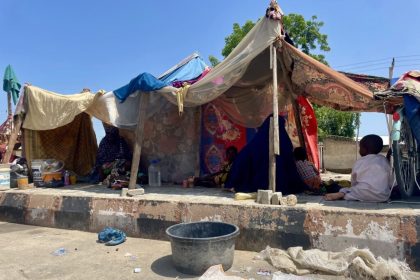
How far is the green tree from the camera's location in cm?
1683

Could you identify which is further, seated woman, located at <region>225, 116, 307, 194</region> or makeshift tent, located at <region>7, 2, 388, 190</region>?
seated woman, located at <region>225, 116, 307, 194</region>

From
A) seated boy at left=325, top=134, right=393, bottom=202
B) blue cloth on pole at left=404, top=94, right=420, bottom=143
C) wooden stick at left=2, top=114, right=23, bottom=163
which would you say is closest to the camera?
blue cloth on pole at left=404, top=94, right=420, bottom=143

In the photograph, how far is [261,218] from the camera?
432cm

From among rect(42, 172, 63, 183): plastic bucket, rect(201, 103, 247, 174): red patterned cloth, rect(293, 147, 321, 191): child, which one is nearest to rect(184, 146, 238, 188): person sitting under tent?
rect(201, 103, 247, 174): red patterned cloth

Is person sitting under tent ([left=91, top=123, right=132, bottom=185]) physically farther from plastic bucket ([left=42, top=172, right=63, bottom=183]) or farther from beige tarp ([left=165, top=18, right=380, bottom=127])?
beige tarp ([left=165, top=18, right=380, bottom=127])

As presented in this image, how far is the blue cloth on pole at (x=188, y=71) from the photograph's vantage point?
718cm

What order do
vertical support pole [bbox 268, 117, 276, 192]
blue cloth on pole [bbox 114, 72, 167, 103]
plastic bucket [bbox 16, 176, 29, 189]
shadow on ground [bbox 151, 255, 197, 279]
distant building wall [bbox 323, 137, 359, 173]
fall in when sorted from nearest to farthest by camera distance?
shadow on ground [bbox 151, 255, 197, 279]
vertical support pole [bbox 268, 117, 276, 192]
blue cloth on pole [bbox 114, 72, 167, 103]
plastic bucket [bbox 16, 176, 29, 189]
distant building wall [bbox 323, 137, 359, 173]

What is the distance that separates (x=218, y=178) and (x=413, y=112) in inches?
133

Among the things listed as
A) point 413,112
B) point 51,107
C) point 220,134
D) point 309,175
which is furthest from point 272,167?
point 51,107

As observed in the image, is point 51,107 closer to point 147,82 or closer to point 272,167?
point 147,82

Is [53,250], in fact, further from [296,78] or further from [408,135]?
[408,135]

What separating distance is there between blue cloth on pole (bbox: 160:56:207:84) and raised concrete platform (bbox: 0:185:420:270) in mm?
2246

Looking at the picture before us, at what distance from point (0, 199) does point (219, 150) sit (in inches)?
164

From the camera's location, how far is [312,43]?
17.9 m
